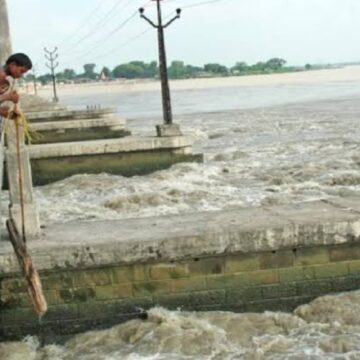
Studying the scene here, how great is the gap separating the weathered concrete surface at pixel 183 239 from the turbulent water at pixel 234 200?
2.02 feet

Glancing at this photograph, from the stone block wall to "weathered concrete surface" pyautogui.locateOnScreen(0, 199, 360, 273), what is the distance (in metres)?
0.09

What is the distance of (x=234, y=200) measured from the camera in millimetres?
15156

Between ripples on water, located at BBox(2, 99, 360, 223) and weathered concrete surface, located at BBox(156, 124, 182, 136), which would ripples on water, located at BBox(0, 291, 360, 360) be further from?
weathered concrete surface, located at BBox(156, 124, 182, 136)

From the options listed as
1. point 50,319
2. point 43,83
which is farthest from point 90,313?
point 43,83

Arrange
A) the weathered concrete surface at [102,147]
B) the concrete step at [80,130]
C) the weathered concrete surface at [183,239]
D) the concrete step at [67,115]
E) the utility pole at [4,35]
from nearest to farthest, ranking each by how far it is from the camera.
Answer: the weathered concrete surface at [183,239] → the utility pole at [4,35] → the weathered concrete surface at [102,147] → the concrete step at [80,130] → the concrete step at [67,115]

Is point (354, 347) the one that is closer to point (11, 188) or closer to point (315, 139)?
point (11, 188)

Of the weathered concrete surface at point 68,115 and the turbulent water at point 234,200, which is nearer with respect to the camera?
the turbulent water at point 234,200

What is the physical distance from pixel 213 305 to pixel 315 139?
68.6 ft

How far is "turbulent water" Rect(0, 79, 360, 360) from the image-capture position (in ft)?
21.9

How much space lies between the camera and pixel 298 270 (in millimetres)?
7148

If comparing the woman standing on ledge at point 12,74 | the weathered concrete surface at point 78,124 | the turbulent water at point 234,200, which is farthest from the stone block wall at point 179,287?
the weathered concrete surface at point 78,124

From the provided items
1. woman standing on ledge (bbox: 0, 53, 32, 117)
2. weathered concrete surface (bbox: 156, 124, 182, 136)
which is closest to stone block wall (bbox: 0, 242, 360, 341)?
woman standing on ledge (bbox: 0, 53, 32, 117)

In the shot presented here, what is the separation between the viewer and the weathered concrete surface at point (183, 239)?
681 centimetres

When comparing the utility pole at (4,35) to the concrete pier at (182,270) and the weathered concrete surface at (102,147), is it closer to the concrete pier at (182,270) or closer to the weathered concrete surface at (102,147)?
the concrete pier at (182,270)
